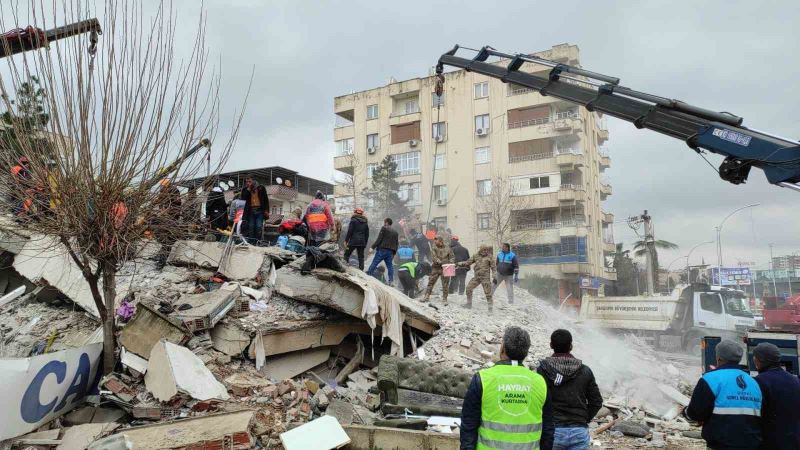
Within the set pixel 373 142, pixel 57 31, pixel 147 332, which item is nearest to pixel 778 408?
pixel 147 332

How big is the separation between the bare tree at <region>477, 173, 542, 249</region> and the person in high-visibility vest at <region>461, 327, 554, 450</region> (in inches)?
1198

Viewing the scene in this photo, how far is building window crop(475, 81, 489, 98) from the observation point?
130 ft

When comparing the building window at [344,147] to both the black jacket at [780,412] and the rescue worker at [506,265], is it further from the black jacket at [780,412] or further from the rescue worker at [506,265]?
the black jacket at [780,412]

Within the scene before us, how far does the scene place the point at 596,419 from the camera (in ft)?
27.7

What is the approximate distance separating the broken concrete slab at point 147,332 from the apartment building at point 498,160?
28259 mm

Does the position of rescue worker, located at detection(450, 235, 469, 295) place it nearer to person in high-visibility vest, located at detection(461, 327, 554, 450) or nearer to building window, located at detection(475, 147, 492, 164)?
person in high-visibility vest, located at detection(461, 327, 554, 450)

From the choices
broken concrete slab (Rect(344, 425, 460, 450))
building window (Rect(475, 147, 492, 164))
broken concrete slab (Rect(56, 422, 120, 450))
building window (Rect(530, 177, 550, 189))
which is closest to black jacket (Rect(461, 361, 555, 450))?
broken concrete slab (Rect(344, 425, 460, 450))

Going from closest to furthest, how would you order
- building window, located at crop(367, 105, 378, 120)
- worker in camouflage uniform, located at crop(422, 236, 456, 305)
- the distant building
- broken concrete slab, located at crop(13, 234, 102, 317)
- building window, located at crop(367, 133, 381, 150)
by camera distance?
broken concrete slab, located at crop(13, 234, 102, 317)
worker in camouflage uniform, located at crop(422, 236, 456, 305)
building window, located at crop(367, 133, 381, 150)
building window, located at crop(367, 105, 378, 120)
the distant building

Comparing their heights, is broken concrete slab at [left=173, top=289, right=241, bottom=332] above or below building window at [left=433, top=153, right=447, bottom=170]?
below

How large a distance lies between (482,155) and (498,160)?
1319 mm

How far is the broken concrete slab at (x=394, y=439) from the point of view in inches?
241

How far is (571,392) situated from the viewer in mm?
4055

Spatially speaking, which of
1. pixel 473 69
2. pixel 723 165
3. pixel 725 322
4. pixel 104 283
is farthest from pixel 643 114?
pixel 725 322

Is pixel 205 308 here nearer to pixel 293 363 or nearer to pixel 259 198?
pixel 293 363
